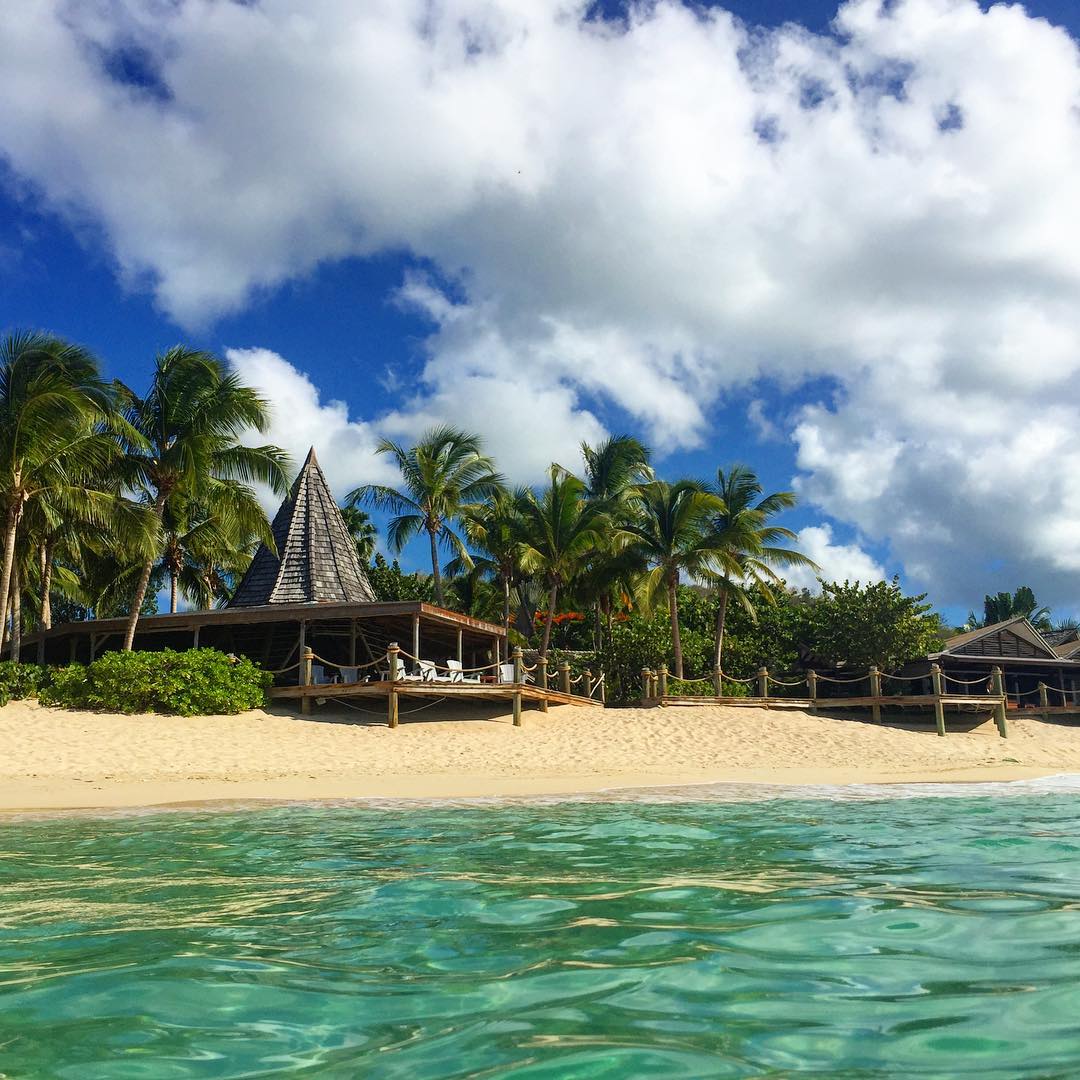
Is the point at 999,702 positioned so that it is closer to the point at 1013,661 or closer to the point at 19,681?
the point at 1013,661

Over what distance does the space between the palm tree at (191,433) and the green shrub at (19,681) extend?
1.98 meters

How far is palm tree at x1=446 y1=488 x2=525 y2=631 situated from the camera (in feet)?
103

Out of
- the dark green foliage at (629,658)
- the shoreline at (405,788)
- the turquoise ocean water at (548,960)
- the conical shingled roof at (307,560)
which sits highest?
the conical shingled roof at (307,560)

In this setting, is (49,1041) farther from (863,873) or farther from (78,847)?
(78,847)

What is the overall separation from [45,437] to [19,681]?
17.0 feet

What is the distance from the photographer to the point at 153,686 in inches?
773

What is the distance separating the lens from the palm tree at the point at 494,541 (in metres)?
31.4

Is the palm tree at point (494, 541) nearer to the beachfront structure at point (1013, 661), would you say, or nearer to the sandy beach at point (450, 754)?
the sandy beach at point (450, 754)

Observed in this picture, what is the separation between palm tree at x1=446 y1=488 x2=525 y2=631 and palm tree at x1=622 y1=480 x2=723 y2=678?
416cm

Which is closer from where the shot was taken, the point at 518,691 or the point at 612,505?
the point at 518,691

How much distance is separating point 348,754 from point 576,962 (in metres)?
14.8

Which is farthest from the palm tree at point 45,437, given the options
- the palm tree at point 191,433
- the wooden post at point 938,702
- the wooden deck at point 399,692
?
the wooden post at point 938,702

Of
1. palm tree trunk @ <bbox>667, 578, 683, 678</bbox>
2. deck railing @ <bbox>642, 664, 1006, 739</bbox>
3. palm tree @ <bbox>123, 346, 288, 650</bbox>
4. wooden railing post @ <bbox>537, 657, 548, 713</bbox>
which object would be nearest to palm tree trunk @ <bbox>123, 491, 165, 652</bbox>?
palm tree @ <bbox>123, 346, 288, 650</bbox>

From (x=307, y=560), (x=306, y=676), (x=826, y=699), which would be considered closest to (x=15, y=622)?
(x=307, y=560)
